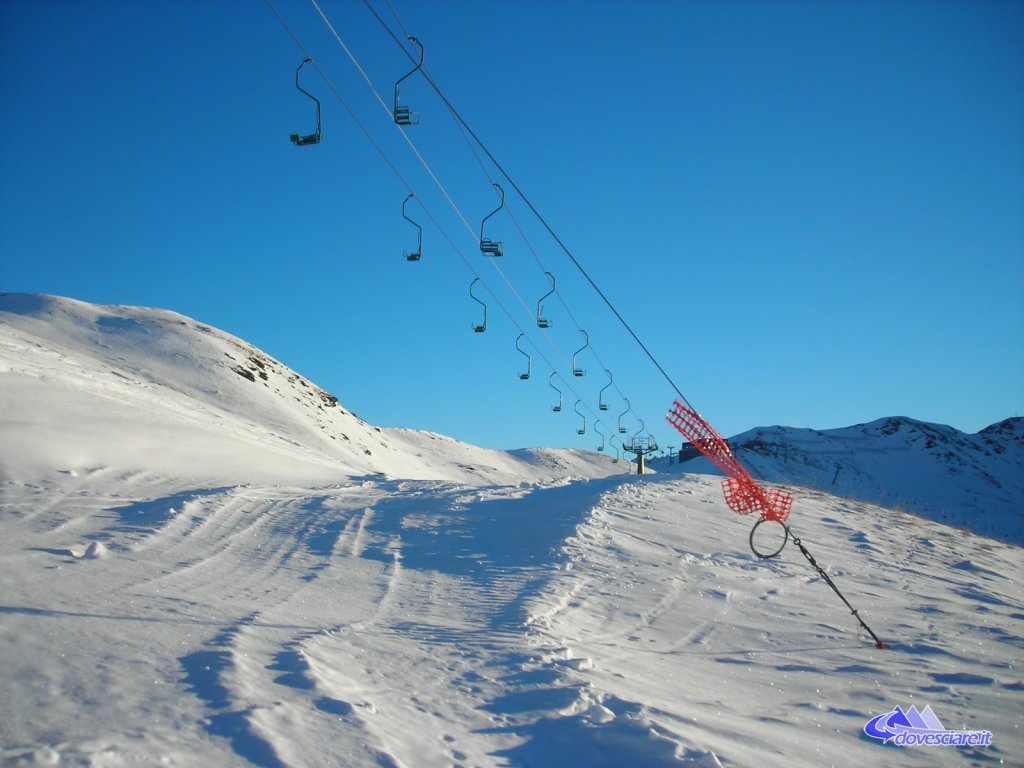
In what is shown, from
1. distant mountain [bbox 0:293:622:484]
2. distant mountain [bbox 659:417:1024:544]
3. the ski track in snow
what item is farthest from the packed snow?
distant mountain [bbox 659:417:1024:544]

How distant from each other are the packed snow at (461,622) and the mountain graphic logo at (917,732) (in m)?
0.11

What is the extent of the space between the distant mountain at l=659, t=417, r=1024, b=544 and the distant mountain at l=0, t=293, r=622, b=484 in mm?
23580

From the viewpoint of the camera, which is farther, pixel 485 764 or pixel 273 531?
pixel 273 531

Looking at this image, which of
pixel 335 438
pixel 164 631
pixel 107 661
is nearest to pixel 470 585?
pixel 164 631

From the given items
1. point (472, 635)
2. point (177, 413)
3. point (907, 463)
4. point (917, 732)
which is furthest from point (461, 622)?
point (907, 463)

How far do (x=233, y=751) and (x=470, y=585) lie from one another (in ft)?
18.1

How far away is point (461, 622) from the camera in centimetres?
798

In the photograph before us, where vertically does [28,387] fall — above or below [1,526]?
above

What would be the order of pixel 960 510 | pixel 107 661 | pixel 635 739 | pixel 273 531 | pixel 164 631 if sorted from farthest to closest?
pixel 960 510
pixel 273 531
pixel 164 631
pixel 107 661
pixel 635 739

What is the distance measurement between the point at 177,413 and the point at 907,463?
2101 inches

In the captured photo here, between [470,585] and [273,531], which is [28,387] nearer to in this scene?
[273,531]

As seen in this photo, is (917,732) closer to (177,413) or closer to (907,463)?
(177,413)

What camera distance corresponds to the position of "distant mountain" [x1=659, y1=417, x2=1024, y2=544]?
48.6 meters

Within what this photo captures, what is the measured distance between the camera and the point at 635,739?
15.8 feet
